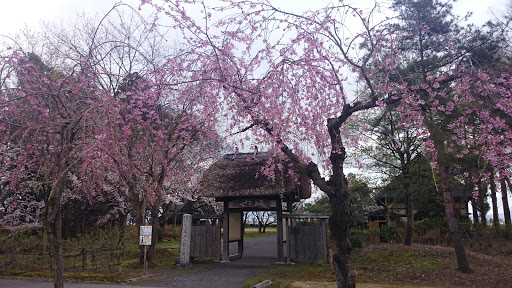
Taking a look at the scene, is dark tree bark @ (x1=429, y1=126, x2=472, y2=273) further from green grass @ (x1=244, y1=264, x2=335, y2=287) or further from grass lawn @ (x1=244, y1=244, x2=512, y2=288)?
green grass @ (x1=244, y1=264, x2=335, y2=287)

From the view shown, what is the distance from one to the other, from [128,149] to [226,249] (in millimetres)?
6855

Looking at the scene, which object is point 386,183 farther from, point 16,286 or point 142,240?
point 16,286

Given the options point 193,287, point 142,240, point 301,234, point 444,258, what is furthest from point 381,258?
point 142,240

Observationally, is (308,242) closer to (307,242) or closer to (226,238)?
(307,242)

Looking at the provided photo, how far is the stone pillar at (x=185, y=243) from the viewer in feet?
43.7

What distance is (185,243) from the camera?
44.3ft

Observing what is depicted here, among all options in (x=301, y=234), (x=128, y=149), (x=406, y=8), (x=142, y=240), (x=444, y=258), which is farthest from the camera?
(x=301, y=234)

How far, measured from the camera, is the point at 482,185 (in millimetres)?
17859

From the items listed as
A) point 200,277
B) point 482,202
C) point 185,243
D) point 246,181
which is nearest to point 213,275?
point 200,277

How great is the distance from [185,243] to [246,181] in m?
3.32

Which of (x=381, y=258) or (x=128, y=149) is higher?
(x=128, y=149)

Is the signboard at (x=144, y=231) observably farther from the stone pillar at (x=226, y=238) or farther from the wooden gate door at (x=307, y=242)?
the wooden gate door at (x=307, y=242)

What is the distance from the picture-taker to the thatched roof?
1359 cm

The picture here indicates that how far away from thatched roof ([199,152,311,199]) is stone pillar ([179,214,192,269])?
4.17ft
